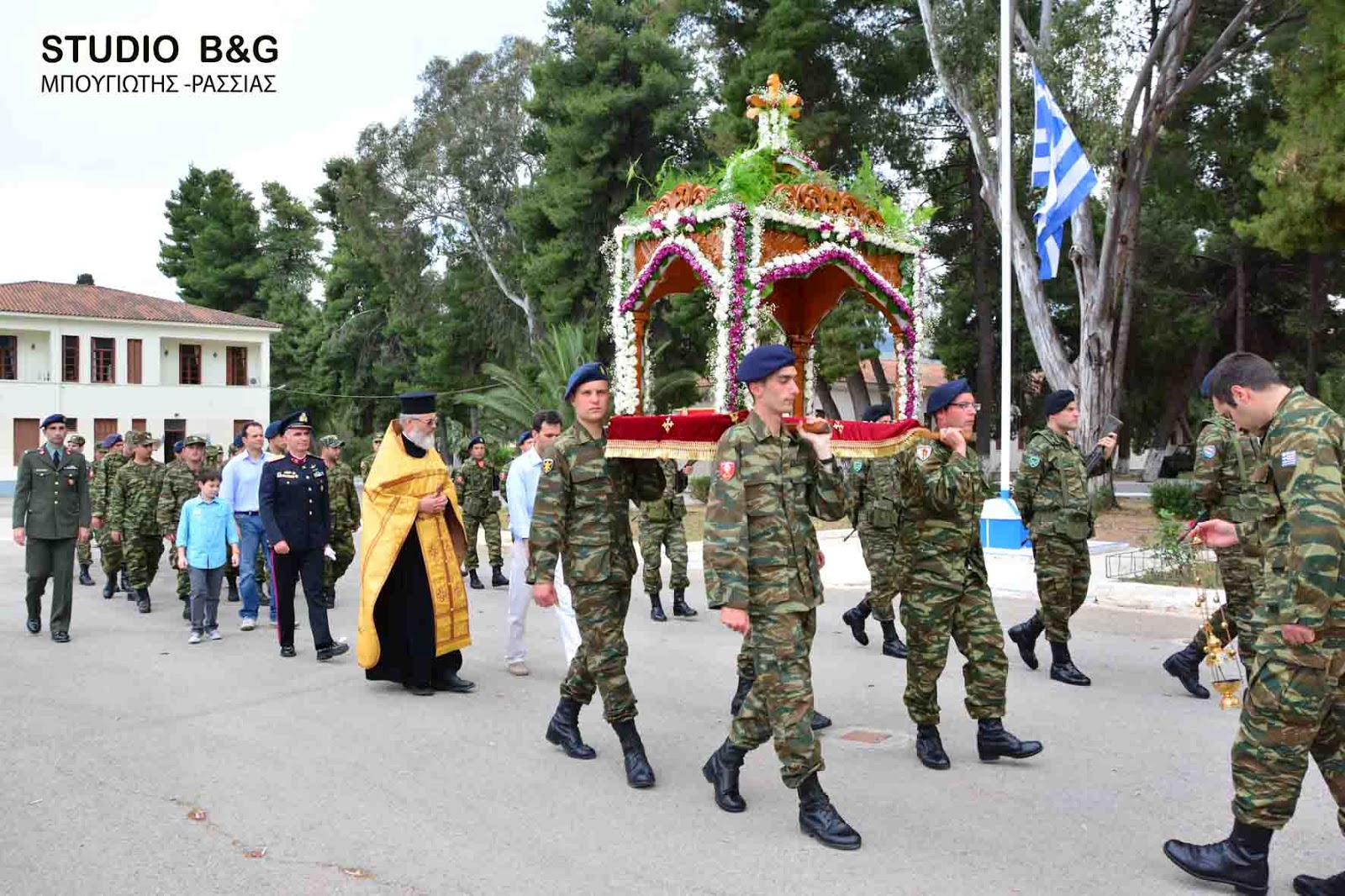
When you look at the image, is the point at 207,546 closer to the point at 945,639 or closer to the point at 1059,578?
the point at 945,639

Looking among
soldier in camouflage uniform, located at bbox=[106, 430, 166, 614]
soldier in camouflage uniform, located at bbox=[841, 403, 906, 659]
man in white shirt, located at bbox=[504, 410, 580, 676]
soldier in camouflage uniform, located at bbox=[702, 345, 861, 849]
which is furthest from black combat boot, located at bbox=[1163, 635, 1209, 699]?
soldier in camouflage uniform, located at bbox=[106, 430, 166, 614]

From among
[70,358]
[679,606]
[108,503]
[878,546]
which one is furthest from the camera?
[70,358]

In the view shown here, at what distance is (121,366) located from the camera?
42062mm

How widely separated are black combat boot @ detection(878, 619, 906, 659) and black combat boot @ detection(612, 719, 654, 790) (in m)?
3.53

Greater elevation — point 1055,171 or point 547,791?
point 1055,171

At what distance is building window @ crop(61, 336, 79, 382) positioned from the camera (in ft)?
Answer: 134

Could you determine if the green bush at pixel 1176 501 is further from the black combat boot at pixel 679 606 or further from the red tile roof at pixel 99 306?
the red tile roof at pixel 99 306

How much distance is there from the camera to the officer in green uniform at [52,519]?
926 centimetres

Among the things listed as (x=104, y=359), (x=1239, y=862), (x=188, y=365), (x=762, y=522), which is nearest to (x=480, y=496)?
(x=762, y=522)

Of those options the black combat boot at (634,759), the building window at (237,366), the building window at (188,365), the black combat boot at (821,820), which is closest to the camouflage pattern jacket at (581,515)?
the black combat boot at (634,759)

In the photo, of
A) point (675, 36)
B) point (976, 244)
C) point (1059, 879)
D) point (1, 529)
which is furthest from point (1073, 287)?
point (1059, 879)

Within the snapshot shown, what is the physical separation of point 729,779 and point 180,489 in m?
8.29

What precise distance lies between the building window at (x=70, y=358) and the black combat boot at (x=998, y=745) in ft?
141

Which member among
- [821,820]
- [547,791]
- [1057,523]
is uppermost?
[1057,523]
